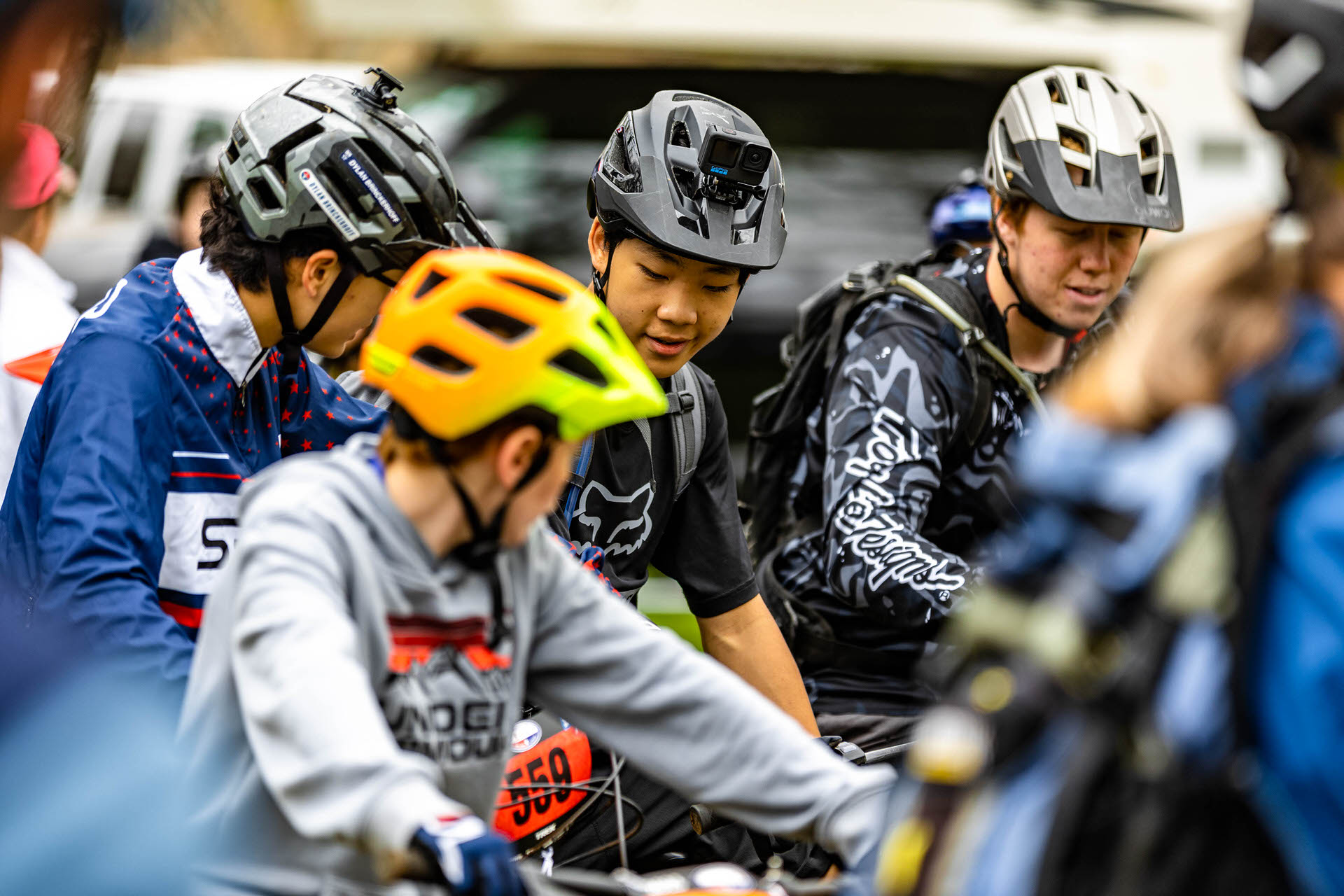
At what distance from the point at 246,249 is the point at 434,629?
4.70 ft

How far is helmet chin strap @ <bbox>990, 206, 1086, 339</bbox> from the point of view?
450 cm

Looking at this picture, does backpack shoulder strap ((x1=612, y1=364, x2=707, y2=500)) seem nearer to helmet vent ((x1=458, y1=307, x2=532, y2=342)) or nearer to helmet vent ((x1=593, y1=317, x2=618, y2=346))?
helmet vent ((x1=593, y1=317, x2=618, y2=346))

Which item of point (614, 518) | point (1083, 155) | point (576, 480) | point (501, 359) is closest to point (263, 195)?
point (576, 480)

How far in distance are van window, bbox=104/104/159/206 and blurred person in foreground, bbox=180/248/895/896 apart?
960cm

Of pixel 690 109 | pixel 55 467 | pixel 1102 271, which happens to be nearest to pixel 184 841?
pixel 55 467

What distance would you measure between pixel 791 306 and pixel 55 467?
8.28m

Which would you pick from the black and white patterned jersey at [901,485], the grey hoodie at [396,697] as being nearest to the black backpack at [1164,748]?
the grey hoodie at [396,697]

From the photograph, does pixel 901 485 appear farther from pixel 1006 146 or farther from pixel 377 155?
pixel 377 155

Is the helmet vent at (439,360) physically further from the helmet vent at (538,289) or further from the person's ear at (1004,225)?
the person's ear at (1004,225)

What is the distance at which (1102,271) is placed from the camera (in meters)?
4.50

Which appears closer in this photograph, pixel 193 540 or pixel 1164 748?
pixel 1164 748

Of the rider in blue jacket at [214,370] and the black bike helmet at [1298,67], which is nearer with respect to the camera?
the black bike helmet at [1298,67]

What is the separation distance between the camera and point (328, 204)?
12.3 feet

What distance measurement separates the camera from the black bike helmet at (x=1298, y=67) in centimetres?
199
